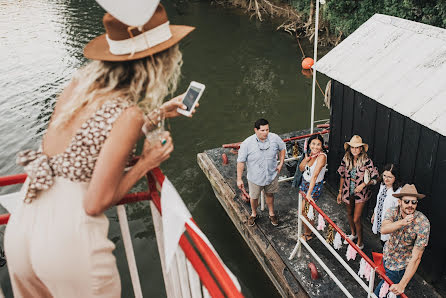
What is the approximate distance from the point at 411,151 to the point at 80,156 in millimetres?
4759

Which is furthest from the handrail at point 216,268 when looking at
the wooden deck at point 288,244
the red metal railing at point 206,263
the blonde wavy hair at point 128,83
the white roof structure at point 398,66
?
the wooden deck at point 288,244

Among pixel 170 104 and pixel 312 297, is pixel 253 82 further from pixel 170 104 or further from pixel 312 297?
pixel 170 104

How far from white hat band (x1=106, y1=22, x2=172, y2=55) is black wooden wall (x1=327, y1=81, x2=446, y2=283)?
164 inches

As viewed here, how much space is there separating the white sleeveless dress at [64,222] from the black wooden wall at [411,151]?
4408 mm

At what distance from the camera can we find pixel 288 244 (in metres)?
6.26

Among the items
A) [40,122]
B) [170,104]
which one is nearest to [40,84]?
[40,122]

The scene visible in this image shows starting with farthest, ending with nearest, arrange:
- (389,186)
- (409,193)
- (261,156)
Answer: (261,156)
(389,186)
(409,193)

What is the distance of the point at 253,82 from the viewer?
15945mm

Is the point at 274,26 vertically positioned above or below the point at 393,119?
below

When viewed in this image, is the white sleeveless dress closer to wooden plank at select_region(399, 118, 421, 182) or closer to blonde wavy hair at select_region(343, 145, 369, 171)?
blonde wavy hair at select_region(343, 145, 369, 171)

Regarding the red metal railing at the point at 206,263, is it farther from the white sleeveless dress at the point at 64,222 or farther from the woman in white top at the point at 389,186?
the woman in white top at the point at 389,186

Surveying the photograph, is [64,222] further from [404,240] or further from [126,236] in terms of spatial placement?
[404,240]

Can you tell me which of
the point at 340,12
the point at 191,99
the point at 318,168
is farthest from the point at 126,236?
the point at 340,12

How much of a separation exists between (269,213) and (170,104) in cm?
459
